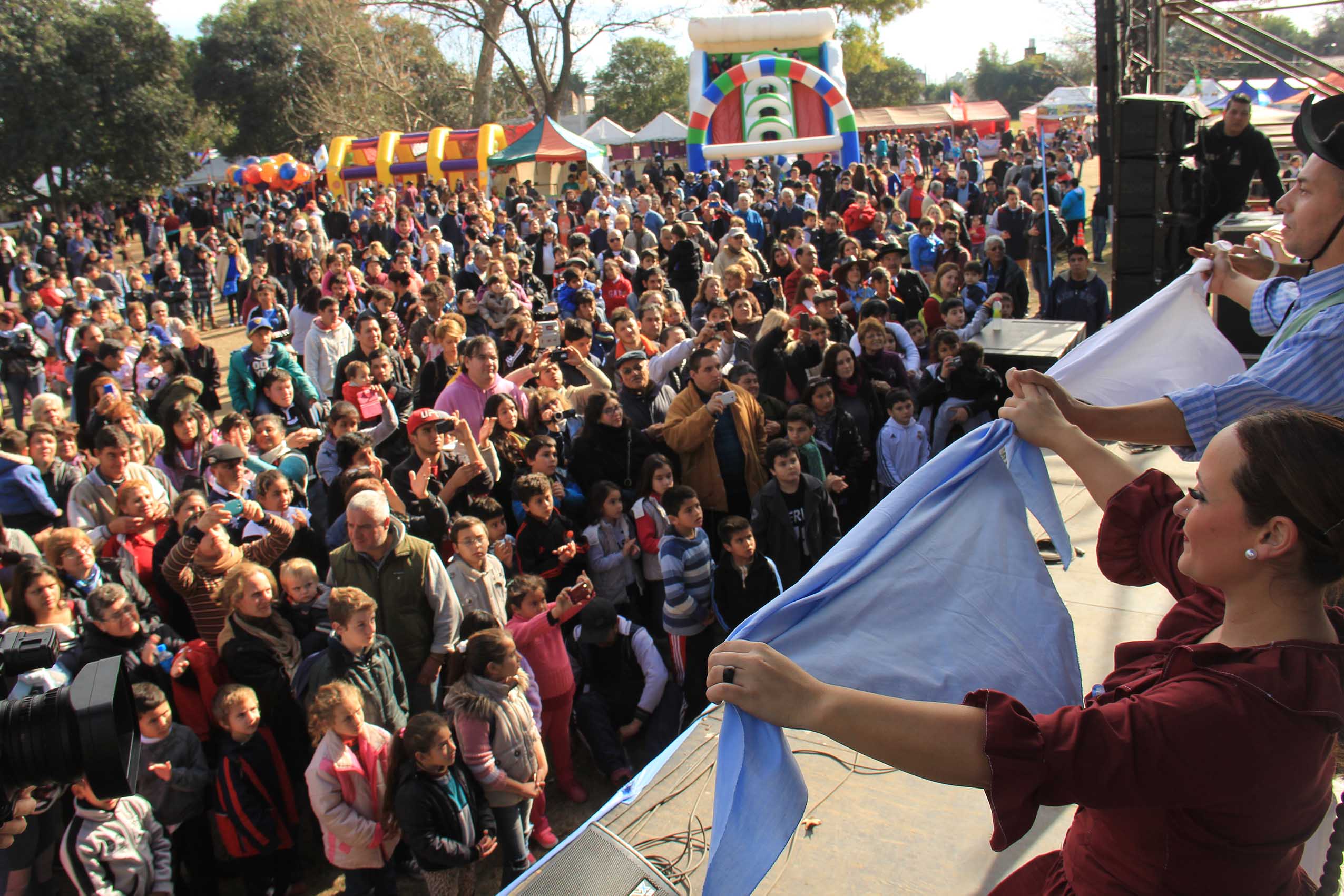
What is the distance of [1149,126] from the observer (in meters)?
6.83

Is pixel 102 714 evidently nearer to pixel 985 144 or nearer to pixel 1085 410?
pixel 1085 410

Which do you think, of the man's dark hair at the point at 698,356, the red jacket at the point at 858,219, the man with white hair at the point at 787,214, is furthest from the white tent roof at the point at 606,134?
the man's dark hair at the point at 698,356

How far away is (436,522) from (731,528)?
1398 mm

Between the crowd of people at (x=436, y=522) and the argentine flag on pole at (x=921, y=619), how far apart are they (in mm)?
1189

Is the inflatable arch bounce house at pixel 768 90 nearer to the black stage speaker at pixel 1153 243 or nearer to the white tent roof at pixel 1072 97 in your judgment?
the white tent roof at pixel 1072 97

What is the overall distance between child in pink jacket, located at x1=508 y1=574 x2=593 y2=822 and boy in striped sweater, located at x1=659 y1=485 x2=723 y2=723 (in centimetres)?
46

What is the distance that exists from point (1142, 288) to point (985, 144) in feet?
95.2

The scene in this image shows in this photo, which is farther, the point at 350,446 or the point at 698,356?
the point at 698,356

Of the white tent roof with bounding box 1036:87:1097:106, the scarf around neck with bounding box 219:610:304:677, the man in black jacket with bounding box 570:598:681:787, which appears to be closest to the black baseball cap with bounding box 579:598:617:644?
the man in black jacket with bounding box 570:598:681:787

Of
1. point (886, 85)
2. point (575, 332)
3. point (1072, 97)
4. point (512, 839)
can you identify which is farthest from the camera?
point (886, 85)

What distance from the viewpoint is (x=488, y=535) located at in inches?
187

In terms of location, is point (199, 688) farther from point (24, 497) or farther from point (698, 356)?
point (698, 356)

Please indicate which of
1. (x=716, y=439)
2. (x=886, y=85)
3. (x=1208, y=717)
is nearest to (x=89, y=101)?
(x=716, y=439)

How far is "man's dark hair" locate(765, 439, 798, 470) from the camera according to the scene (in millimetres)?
5242
